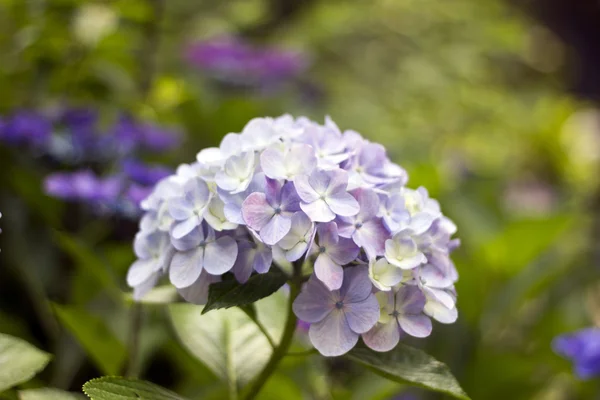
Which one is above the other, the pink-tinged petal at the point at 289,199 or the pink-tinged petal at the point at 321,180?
the pink-tinged petal at the point at 321,180

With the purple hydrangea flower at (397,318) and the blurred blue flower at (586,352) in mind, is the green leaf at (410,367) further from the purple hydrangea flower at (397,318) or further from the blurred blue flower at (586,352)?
the blurred blue flower at (586,352)

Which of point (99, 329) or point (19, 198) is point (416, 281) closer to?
point (99, 329)

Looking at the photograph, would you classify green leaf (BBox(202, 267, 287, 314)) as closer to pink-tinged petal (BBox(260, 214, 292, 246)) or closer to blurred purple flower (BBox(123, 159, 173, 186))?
pink-tinged petal (BBox(260, 214, 292, 246))

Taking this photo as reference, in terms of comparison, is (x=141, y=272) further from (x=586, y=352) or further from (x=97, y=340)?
(x=586, y=352)

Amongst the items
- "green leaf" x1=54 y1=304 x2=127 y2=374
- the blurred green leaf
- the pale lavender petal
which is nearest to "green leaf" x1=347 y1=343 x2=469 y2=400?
the pale lavender petal

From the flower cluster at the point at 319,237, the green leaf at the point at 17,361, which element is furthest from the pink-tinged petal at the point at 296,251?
the green leaf at the point at 17,361

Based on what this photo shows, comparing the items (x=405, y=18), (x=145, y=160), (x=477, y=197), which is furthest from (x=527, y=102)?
(x=145, y=160)
